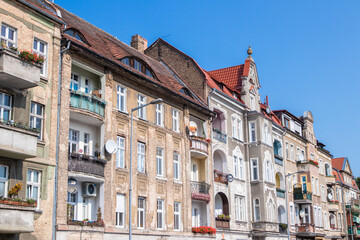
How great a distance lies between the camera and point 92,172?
24516 millimetres

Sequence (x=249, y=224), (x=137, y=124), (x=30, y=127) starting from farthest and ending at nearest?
(x=249, y=224) → (x=137, y=124) → (x=30, y=127)

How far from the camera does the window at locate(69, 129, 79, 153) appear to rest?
81.1 feet

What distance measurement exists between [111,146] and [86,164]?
1927mm

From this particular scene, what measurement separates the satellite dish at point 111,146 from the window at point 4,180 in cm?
629

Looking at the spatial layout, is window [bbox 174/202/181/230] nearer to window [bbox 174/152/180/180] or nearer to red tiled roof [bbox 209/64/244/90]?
window [bbox 174/152/180/180]

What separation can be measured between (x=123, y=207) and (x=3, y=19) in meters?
11.5

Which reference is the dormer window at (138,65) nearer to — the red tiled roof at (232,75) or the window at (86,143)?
the window at (86,143)

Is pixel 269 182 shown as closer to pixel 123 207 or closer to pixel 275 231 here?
pixel 275 231

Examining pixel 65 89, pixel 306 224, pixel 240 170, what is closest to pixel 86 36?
pixel 65 89

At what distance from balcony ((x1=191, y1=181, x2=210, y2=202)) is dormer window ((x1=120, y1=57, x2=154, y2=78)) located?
25.6 ft

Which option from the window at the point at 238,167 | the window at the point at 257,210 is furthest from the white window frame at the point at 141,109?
the window at the point at 257,210

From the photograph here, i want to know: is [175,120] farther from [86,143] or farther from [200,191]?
[86,143]

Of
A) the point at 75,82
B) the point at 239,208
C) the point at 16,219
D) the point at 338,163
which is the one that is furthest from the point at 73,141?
the point at 338,163

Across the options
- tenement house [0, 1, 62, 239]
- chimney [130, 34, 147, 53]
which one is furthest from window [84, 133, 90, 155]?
chimney [130, 34, 147, 53]
